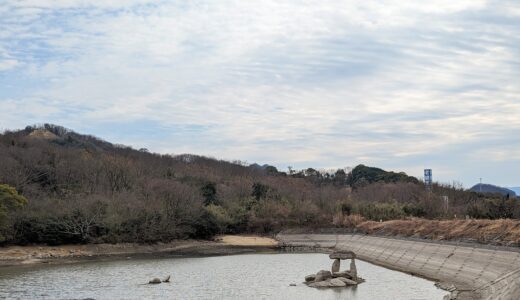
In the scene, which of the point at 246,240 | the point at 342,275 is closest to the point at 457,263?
the point at 342,275

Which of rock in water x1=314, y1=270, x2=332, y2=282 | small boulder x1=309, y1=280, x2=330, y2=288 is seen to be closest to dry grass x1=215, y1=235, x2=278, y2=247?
rock in water x1=314, y1=270, x2=332, y2=282

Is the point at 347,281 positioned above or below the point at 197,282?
above

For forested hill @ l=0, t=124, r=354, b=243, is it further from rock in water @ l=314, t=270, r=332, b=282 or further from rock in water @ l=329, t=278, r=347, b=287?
rock in water @ l=329, t=278, r=347, b=287

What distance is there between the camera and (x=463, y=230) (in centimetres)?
4341

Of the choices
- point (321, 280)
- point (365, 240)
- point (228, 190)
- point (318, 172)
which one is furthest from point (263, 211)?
point (318, 172)

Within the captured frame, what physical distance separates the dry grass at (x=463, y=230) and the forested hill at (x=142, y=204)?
17.3 m

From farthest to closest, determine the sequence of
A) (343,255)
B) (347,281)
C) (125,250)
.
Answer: (125,250)
(343,255)
(347,281)

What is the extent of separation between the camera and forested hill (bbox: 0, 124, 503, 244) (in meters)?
61.9

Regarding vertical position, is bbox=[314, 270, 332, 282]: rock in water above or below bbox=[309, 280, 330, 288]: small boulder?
above

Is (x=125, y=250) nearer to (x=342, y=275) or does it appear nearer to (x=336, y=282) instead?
(x=342, y=275)

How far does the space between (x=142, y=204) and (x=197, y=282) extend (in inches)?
1467

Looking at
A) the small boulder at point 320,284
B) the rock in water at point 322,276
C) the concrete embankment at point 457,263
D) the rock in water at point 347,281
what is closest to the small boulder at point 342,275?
the rock in water at point 322,276

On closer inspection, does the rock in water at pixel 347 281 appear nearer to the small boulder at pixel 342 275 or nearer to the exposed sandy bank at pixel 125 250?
the small boulder at pixel 342 275

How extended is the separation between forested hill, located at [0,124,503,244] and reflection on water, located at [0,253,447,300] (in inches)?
538
